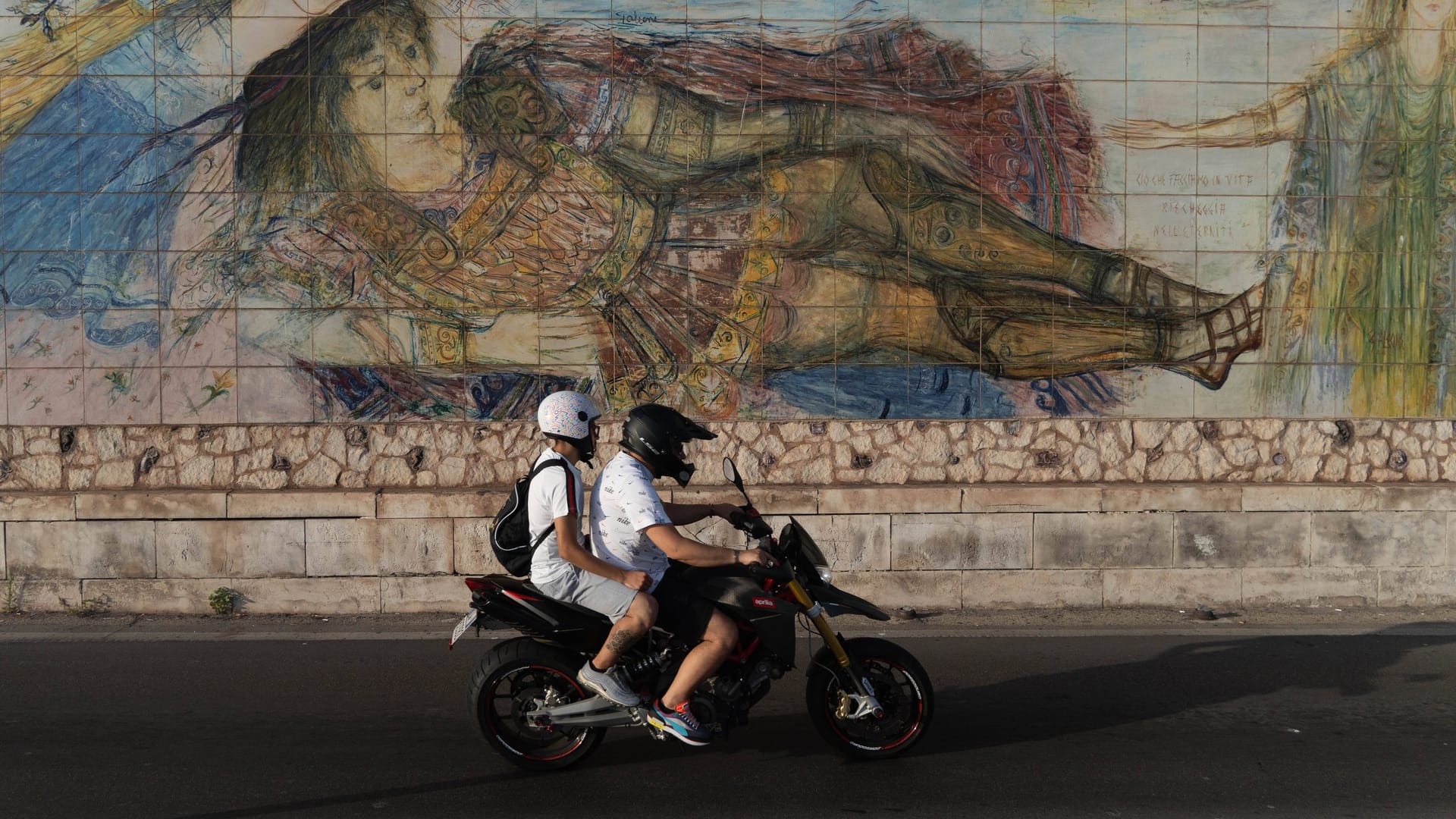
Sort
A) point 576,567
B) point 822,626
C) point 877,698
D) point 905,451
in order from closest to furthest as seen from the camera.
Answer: point 576,567 < point 822,626 < point 877,698 < point 905,451

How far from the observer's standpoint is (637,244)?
10469mm

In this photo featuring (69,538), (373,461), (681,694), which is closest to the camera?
(681,694)

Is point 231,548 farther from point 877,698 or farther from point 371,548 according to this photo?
point 877,698

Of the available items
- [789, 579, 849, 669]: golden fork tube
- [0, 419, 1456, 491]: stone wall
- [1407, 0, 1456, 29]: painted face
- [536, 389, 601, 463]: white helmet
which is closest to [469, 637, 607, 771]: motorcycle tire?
[536, 389, 601, 463]: white helmet

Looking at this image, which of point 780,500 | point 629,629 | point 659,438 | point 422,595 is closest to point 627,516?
point 659,438

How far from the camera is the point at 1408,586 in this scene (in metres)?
9.43

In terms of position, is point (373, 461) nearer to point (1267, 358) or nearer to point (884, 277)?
point (884, 277)

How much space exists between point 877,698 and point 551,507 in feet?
5.86

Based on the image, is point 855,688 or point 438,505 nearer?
point 855,688

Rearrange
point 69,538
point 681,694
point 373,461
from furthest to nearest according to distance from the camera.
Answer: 1. point 373,461
2. point 69,538
3. point 681,694

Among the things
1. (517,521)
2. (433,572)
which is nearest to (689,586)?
(517,521)

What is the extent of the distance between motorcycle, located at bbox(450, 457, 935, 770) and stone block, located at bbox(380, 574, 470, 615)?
3.83 metres

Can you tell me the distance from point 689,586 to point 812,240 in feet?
18.8

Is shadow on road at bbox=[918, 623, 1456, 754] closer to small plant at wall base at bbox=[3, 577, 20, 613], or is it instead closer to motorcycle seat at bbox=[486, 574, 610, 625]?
motorcycle seat at bbox=[486, 574, 610, 625]
